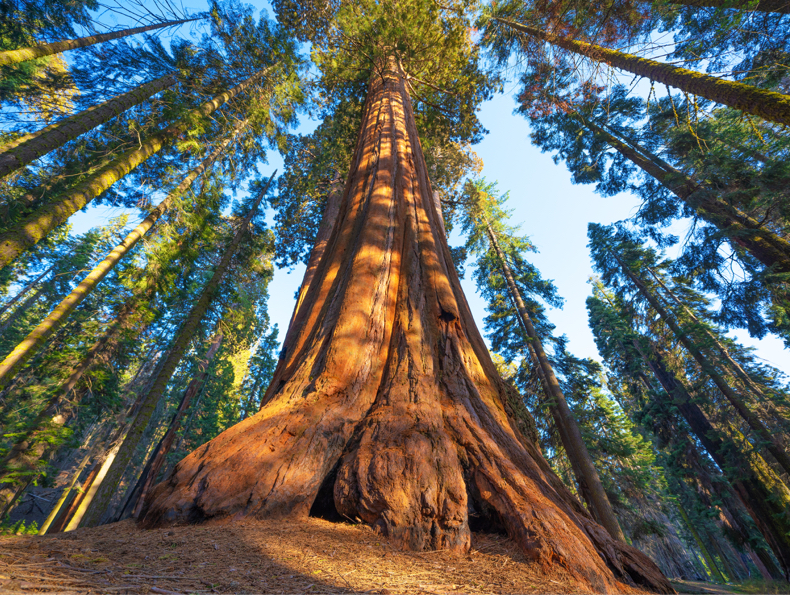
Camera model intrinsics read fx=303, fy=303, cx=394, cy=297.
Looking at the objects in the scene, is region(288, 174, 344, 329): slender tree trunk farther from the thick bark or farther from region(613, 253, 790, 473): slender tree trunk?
the thick bark

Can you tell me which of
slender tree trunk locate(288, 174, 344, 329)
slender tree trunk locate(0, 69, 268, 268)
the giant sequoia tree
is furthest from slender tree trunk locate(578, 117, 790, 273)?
slender tree trunk locate(0, 69, 268, 268)

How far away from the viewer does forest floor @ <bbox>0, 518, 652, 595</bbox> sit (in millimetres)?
944

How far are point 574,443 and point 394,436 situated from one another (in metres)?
7.96

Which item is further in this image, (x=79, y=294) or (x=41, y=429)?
(x=41, y=429)

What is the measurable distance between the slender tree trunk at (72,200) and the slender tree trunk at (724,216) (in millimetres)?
12958

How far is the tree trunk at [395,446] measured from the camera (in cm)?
151

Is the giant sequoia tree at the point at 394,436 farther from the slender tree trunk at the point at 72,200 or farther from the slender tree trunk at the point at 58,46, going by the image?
the slender tree trunk at the point at 58,46

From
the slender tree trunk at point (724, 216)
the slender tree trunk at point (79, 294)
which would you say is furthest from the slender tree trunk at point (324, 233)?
the slender tree trunk at point (724, 216)

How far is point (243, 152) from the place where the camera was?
10695 millimetres

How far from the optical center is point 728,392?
911 centimetres

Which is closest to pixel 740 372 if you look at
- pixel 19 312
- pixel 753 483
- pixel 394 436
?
pixel 753 483

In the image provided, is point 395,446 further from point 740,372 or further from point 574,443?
point 740,372

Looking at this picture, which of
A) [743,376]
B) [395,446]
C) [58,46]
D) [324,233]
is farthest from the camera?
[743,376]

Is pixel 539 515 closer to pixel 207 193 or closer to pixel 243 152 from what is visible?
pixel 207 193
